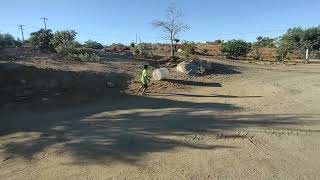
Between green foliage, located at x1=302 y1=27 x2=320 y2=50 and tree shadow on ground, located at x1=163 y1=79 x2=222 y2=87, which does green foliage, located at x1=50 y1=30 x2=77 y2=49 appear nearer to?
tree shadow on ground, located at x1=163 y1=79 x2=222 y2=87

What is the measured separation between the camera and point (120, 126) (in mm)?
11297

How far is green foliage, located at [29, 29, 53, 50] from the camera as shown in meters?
26.7

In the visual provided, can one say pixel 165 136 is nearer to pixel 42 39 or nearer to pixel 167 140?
pixel 167 140

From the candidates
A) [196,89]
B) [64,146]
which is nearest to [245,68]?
[196,89]

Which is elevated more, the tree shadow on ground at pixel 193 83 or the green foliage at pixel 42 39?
the green foliage at pixel 42 39

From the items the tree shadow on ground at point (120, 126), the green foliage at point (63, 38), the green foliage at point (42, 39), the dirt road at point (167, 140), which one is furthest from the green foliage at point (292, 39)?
the tree shadow on ground at point (120, 126)

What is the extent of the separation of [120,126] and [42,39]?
1776 centimetres

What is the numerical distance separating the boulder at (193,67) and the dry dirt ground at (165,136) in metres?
3.77

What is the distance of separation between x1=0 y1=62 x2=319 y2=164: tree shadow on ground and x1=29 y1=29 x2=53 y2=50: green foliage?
12926mm

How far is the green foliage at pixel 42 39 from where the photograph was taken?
26.7 m

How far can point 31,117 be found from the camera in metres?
12.7

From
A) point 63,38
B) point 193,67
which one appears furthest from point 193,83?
point 63,38

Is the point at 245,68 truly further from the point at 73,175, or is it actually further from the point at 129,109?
the point at 73,175

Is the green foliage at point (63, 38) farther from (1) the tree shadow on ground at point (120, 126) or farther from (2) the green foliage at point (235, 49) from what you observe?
(2) the green foliage at point (235, 49)
